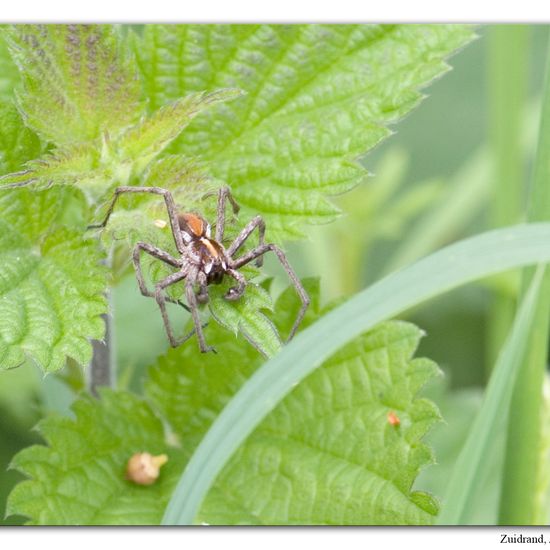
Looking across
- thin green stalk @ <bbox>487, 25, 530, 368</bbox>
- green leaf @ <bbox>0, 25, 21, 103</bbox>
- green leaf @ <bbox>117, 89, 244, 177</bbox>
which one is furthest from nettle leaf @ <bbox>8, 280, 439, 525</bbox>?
thin green stalk @ <bbox>487, 25, 530, 368</bbox>

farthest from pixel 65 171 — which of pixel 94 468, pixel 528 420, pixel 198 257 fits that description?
pixel 528 420

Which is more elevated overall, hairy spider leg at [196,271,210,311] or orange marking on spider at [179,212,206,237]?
orange marking on spider at [179,212,206,237]

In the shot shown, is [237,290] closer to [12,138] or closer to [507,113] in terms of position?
[12,138]

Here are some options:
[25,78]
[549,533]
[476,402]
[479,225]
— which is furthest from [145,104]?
[479,225]

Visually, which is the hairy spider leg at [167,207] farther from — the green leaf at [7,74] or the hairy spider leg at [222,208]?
the green leaf at [7,74]

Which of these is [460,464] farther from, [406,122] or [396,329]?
[406,122]

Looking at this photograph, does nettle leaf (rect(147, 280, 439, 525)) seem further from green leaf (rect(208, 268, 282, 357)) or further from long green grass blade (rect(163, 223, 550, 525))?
long green grass blade (rect(163, 223, 550, 525))
